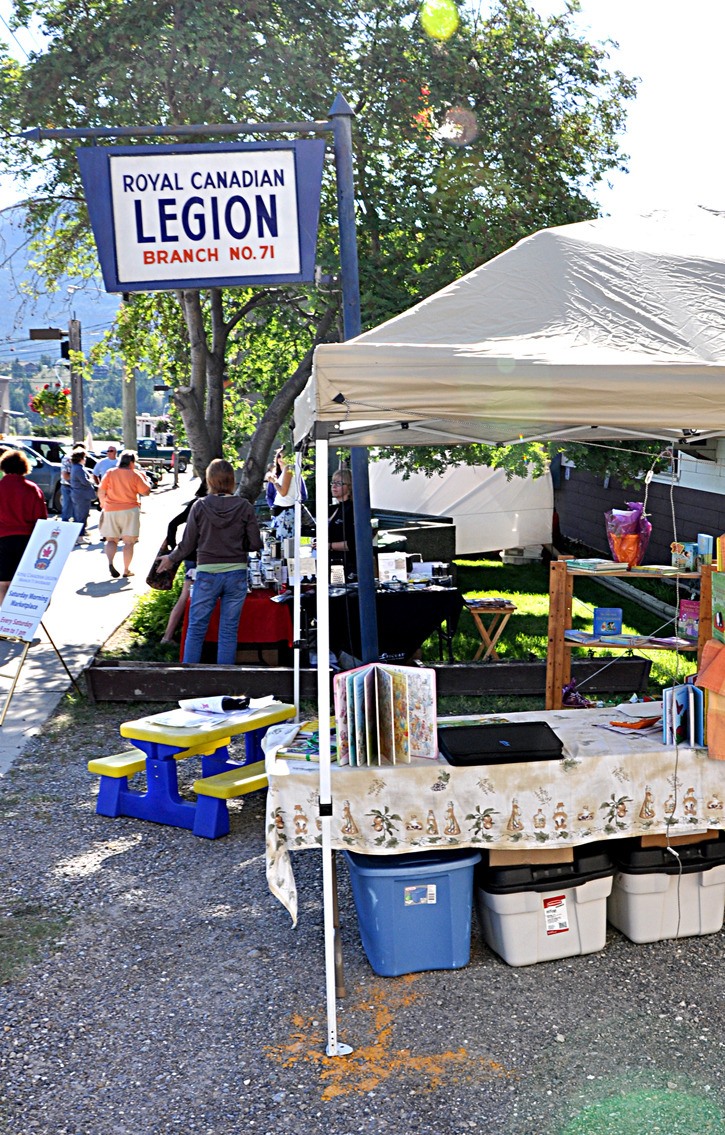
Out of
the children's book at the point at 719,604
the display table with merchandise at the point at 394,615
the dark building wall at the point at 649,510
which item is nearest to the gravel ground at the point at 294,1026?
the children's book at the point at 719,604

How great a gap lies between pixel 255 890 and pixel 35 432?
8097 centimetres

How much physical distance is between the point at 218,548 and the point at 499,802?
4.52 m

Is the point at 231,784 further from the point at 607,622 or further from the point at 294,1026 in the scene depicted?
the point at 607,622

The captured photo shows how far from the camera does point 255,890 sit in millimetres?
5477

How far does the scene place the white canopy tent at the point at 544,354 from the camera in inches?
159

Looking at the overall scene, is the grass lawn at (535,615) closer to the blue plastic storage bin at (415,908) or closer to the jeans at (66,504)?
the blue plastic storage bin at (415,908)

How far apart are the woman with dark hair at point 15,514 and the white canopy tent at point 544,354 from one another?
20.5 ft

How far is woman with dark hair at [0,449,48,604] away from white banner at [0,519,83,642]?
1.66 meters

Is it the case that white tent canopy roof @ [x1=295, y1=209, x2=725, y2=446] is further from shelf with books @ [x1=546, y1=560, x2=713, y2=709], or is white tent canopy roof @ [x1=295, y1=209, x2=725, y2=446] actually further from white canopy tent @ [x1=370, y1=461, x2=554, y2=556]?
white canopy tent @ [x1=370, y1=461, x2=554, y2=556]

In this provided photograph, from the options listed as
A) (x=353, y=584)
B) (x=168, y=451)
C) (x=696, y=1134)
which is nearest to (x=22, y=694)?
(x=353, y=584)

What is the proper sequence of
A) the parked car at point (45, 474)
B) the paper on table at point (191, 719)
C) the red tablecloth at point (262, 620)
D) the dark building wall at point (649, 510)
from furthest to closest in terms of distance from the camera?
the parked car at point (45, 474) → the dark building wall at point (649, 510) → the red tablecloth at point (262, 620) → the paper on table at point (191, 719)

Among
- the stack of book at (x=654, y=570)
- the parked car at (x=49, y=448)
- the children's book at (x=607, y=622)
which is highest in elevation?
the parked car at (x=49, y=448)

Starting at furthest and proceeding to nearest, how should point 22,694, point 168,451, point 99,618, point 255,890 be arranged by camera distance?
point 168,451, point 99,618, point 22,694, point 255,890

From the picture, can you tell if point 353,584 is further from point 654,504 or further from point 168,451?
point 168,451
